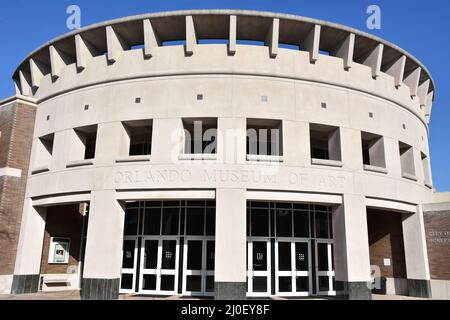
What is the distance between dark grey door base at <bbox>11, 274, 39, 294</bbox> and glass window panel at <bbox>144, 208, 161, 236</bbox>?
5756mm

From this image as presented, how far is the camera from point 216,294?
14.1 metres

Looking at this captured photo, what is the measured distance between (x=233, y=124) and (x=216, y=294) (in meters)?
6.86

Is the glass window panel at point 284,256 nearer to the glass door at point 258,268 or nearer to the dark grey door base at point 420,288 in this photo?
the glass door at point 258,268

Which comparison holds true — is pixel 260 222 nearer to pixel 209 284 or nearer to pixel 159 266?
pixel 209 284

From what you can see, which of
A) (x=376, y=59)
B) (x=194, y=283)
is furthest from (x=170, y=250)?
(x=376, y=59)

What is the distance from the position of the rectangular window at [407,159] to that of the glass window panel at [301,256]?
6798mm

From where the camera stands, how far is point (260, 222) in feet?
56.3

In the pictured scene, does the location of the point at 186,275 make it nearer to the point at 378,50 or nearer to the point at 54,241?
the point at 54,241

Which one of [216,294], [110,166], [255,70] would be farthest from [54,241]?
[255,70]

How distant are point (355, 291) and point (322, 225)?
12.6ft

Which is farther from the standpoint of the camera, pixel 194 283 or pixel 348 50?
pixel 348 50

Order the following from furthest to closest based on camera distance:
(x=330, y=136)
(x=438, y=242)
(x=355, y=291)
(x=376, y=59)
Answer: (x=376, y=59)
(x=438, y=242)
(x=330, y=136)
(x=355, y=291)

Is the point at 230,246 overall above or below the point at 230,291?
above
